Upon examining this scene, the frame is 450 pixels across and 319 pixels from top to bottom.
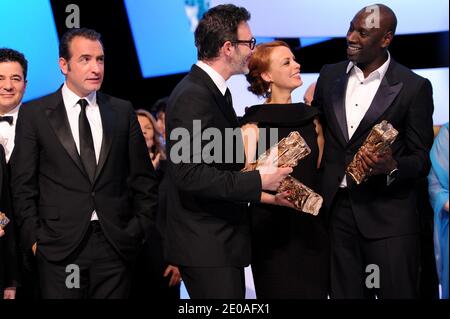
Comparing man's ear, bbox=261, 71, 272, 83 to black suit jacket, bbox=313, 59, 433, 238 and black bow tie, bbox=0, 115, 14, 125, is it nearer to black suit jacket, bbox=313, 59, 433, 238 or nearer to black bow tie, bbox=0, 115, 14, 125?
black suit jacket, bbox=313, 59, 433, 238

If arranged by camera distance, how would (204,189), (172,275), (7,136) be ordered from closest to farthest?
(204,189) < (7,136) < (172,275)

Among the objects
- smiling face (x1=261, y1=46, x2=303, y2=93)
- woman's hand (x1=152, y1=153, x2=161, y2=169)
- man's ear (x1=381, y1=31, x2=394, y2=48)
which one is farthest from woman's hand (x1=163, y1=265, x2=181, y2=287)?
man's ear (x1=381, y1=31, x2=394, y2=48)

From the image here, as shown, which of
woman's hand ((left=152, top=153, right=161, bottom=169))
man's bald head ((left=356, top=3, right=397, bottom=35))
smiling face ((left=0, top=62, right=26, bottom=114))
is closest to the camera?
man's bald head ((left=356, top=3, right=397, bottom=35))

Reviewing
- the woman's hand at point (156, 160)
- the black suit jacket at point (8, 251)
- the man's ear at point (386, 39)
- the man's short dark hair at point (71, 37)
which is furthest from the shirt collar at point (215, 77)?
the woman's hand at point (156, 160)

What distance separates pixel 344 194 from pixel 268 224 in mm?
418

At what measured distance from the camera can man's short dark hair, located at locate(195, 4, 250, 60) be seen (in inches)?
149

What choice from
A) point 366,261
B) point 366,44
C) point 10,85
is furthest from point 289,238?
point 10,85

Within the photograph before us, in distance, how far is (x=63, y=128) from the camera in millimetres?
3869

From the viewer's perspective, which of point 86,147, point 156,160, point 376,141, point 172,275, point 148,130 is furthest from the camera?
point 148,130

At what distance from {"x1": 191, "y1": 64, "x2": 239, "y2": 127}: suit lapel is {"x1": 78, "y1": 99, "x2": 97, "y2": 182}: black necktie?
596 mm

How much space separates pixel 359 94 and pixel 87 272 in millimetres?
1640

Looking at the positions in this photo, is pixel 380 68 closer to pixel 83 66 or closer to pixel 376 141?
pixel 376 141

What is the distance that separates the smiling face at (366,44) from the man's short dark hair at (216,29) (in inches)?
26.5

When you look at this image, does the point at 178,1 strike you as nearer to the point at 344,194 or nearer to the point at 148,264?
the point at 148,264
